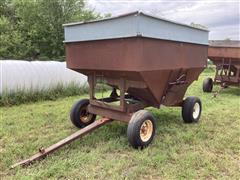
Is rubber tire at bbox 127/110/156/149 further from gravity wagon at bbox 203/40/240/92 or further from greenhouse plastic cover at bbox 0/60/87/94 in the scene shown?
gravity wagon at bbox 203/40/240/92

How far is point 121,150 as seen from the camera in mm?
3621

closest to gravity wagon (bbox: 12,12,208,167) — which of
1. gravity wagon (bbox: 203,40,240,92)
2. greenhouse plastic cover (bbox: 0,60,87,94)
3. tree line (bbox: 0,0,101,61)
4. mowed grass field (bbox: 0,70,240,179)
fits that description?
mowed grass field (bbox: 0,70,240,179)

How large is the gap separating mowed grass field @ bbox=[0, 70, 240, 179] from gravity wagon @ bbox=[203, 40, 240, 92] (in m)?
3.28

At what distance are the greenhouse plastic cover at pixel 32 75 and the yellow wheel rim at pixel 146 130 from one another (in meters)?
3.86

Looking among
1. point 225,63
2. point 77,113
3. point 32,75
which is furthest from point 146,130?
point 225,63

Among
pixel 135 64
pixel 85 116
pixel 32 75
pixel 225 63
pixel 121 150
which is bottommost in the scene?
pixel 121 150

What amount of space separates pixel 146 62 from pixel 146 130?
0.93m

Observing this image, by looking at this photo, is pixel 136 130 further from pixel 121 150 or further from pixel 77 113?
pixel 77 113

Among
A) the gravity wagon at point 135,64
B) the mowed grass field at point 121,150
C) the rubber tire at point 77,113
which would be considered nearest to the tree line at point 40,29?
the mowed grass field at point 121,150

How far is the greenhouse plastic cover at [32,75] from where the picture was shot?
6430 millimetres

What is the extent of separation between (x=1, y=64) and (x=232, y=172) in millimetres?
5358

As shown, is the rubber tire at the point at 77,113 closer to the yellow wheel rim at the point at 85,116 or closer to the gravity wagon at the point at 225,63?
the yellow wheel rim at the point at 85,116

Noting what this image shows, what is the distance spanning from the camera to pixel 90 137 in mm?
4070

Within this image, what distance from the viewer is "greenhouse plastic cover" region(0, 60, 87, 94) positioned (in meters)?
6.43
